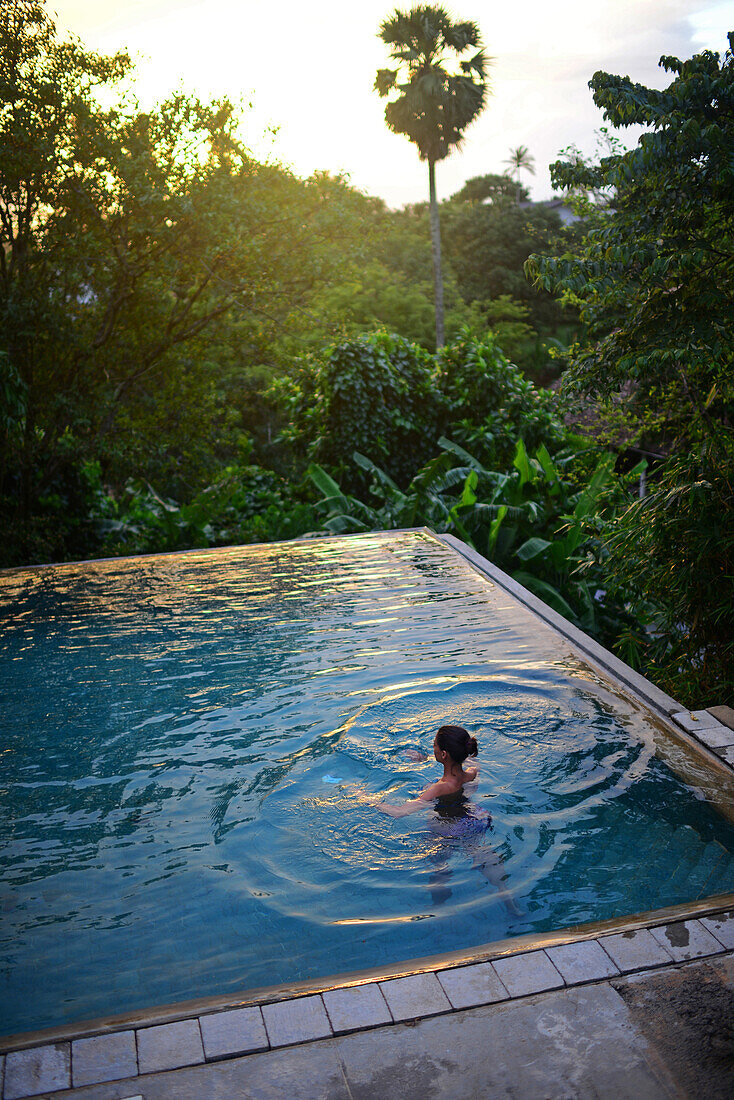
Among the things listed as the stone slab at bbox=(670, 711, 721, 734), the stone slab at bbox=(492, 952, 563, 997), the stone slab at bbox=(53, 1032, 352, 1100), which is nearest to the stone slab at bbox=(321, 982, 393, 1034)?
the stone slab at bbox=(53, 1032, 352, 1100)

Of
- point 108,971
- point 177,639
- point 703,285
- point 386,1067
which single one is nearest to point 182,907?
point 108,971

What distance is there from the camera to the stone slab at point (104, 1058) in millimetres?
2979

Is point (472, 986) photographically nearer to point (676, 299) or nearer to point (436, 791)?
point (436, 791)

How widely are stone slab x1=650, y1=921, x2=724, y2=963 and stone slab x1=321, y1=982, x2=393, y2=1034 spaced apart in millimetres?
1203

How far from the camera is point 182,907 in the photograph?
437 cm

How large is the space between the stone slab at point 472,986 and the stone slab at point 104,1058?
118cm

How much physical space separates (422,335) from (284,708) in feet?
101

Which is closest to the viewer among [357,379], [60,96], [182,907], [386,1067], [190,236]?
[386,1067]

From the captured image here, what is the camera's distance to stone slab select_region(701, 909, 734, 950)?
3541 millimetres

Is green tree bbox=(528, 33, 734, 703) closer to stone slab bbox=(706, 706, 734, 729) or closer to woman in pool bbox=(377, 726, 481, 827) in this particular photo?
stone slab bbox=(706, 706, 734, 729)

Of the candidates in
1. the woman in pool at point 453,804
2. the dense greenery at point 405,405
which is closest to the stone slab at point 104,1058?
the woman in pool at point 453,804

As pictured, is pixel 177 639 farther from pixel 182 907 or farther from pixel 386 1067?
pixel 386 1067

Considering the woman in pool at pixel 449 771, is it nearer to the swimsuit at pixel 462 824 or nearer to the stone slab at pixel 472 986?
the swimsuit at pixel 462 824

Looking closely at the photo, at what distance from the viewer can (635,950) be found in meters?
3.49
